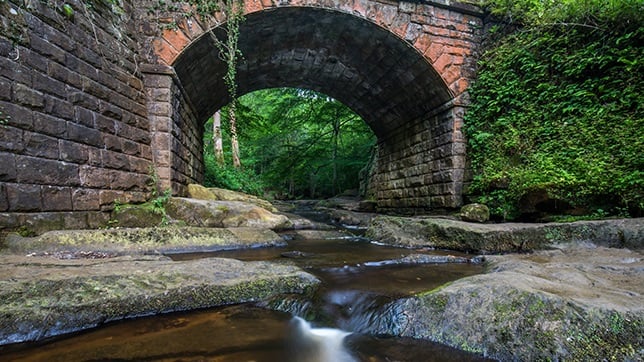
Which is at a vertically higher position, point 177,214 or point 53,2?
point 53,2

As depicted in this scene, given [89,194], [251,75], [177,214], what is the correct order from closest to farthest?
[89,194]
[177,214]
[251,75]

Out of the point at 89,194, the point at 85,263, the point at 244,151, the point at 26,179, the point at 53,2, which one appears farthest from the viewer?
the point at 244,151

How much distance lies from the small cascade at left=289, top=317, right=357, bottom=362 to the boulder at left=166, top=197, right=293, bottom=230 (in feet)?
11.4

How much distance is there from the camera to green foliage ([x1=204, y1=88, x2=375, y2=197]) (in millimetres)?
12844

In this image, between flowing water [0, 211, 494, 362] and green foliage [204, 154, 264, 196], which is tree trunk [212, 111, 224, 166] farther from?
flowing water [0, 211, 494, 362]

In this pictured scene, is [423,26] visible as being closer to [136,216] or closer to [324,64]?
[324,64]

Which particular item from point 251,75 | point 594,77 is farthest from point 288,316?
point 251,75

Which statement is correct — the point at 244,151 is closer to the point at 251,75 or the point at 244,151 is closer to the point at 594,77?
the point at 251,75

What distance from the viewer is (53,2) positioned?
369cm

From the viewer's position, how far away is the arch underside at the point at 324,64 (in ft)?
20.6

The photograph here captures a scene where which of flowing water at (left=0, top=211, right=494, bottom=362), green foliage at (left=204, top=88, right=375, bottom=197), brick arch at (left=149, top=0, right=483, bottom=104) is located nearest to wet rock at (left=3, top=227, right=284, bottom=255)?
flowing water at (left=0, top=211, right=494, bottom=362)

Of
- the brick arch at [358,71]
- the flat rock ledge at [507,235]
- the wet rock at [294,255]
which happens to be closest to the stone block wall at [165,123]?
the brick arch at [358,71]

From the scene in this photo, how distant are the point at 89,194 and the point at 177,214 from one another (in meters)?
1.23

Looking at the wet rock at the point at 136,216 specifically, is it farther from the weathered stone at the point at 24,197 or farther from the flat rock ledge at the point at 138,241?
the weathered stone at the point at 24,197
